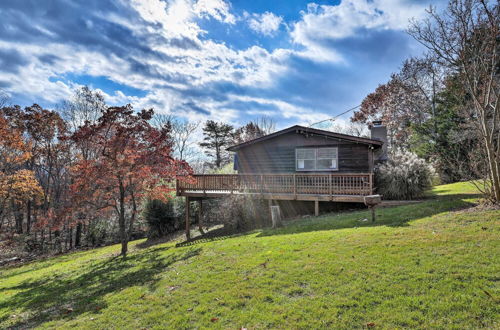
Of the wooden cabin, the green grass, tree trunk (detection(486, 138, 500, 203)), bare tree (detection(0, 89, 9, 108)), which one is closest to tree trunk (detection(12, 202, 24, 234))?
bare tree (detection(0, 89, 9, 108))

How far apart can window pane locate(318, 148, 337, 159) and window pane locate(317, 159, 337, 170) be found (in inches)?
9.1

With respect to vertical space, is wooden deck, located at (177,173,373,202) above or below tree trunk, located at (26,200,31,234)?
above

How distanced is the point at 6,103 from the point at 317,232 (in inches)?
924

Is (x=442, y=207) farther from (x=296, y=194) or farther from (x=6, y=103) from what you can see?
(x=6, y=103)

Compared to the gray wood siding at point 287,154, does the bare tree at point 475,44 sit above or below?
above

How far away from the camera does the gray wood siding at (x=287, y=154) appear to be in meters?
13.5

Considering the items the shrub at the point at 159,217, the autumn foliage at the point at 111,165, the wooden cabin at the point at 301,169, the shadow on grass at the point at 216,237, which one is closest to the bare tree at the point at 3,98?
the autumn foliage at the point at 111,165

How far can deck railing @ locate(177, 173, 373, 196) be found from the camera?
11.1 m

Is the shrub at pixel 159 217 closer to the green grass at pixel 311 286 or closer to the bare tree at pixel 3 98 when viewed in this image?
the green grass at pixel 311 286

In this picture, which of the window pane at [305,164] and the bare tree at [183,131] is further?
the bare tree at [183,131]

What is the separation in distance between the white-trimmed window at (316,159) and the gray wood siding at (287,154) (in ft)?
0.81

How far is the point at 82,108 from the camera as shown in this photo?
22.2m

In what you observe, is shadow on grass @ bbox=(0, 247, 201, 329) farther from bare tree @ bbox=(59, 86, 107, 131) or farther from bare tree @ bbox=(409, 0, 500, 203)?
A: bare tree @ bbox=(59, 86, 107, 131)

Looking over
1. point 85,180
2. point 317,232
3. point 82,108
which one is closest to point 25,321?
point 85,180
